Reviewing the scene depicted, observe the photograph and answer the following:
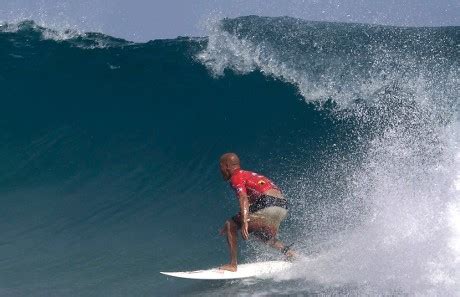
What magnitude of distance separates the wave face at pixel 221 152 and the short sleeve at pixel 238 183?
0.87 m

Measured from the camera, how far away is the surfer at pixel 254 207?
5.91 metres

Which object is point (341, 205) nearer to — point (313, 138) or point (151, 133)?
point (313, 138)

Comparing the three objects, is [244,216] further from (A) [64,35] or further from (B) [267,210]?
(A) [64,35]

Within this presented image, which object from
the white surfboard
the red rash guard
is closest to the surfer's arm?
the red rash guard

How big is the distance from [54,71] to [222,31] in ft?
10.8

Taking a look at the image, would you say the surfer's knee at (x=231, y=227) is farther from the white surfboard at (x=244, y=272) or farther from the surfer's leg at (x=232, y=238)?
the white surfboard at (x=244, y=272)

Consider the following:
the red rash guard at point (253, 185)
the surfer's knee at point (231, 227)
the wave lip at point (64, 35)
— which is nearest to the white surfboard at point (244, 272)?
the surfer's knee at point (231, 227)

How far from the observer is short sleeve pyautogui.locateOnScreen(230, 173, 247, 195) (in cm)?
581

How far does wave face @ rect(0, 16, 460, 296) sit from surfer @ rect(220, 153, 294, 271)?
28 centimetres

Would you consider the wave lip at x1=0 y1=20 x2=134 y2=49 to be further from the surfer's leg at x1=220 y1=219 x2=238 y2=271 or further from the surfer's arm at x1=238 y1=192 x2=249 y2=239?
the surfer's arm at x1=238 y1=192 x2=249 y2=239

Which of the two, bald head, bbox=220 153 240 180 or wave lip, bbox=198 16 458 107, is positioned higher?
wave lip, bbox=198 16 458 107

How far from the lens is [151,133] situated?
10.5 meters

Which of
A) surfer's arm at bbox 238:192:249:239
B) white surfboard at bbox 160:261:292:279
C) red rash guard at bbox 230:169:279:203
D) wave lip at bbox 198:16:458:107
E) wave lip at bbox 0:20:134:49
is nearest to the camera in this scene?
surfer's arm at bbox 238:192:249:239

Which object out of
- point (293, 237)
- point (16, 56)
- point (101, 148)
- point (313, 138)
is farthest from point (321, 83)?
point (16, 56)
